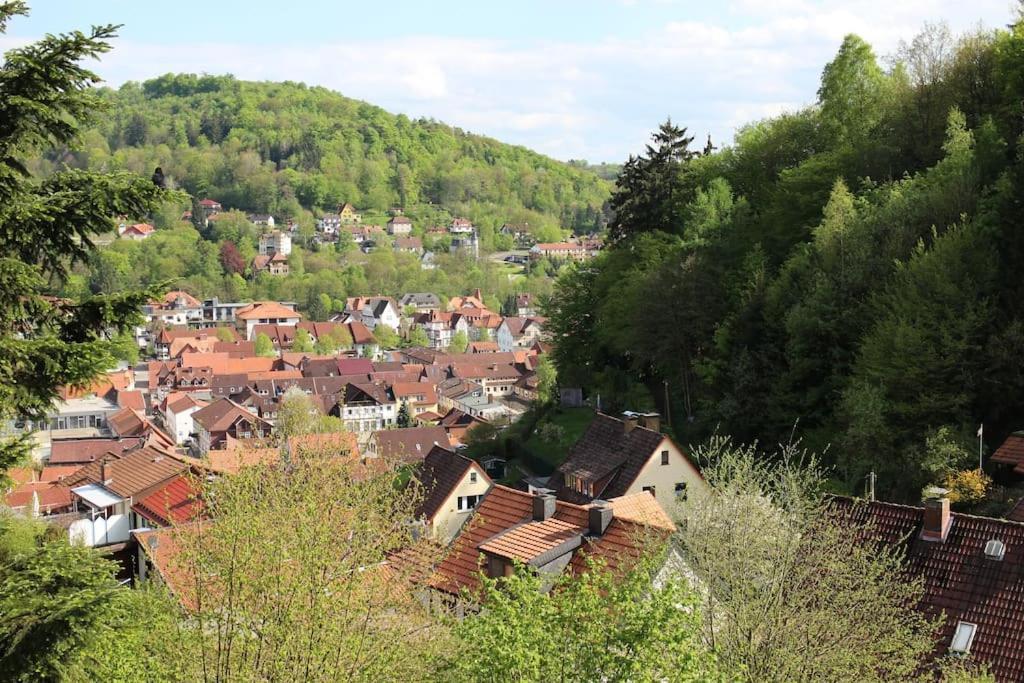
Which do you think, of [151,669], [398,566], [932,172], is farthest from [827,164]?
[151,669]

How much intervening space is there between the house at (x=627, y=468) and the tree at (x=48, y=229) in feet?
68.2

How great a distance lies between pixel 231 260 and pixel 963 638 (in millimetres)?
154768

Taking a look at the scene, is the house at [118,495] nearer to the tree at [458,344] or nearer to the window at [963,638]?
the window at [963,638]

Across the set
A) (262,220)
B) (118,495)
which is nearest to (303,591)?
(118,495)

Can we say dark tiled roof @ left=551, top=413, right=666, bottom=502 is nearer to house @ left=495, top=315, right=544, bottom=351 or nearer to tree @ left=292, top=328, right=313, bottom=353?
tree @ left=292, top=328, right=313, bottom=353

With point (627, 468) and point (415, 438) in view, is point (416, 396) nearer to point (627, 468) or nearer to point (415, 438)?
point (415, 438)

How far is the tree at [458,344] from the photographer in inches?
4975

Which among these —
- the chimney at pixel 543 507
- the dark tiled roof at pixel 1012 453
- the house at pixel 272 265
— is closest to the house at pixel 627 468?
the chimney at pixel 543 507

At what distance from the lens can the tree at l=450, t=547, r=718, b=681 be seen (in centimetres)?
984

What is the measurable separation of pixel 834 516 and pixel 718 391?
57.4 feet

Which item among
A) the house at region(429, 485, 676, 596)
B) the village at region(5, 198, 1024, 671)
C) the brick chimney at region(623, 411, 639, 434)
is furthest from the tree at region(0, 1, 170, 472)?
the brick chimney at region(623, 411, 639, 434)

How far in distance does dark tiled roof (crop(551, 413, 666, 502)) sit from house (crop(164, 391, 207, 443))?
173 feet

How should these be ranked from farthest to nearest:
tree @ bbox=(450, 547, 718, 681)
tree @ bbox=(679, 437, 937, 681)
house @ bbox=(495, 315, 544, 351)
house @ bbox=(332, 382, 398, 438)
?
1. house @ bbox=(495, 315, 544, 351)
2. house @ bbox=(332, 382, 398, 438)
3. tree @ bbox=(679, 437, 937, 681)
4. tree @ bbox=(450, 547, 718, 681)

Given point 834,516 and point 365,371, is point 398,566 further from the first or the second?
point 365,371
